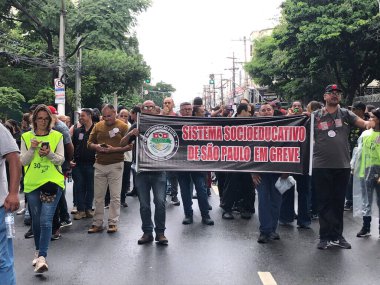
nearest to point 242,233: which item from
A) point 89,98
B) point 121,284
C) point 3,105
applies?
point 121,284

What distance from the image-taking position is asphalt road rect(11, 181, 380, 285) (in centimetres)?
540

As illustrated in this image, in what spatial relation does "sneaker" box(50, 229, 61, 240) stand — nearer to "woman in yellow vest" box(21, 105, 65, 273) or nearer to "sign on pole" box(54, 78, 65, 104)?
"woman in yellow vest" box(21, 105, 65, 273)

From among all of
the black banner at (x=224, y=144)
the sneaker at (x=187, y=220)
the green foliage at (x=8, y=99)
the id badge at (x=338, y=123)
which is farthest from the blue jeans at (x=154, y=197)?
the green foliage at (x=8, y=99)

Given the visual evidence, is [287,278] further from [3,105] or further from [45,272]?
[3,105]

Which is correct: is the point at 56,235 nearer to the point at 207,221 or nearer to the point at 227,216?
the point at 207,221

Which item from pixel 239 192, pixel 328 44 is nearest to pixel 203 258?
pixel 239 192

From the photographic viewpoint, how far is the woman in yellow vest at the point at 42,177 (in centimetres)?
564

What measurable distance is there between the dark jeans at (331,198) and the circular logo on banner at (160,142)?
2.10 m

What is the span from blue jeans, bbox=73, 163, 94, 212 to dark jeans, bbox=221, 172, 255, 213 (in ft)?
7.47

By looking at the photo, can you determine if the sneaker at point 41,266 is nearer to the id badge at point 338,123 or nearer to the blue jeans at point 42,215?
the blue jeans at point 42,215

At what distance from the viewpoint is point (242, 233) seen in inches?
295

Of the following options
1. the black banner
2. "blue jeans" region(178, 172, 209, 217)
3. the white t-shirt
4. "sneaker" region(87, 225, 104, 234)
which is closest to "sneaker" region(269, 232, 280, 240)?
the black banner

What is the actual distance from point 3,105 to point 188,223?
17.1m

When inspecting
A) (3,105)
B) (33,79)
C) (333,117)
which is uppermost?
(33,79)
